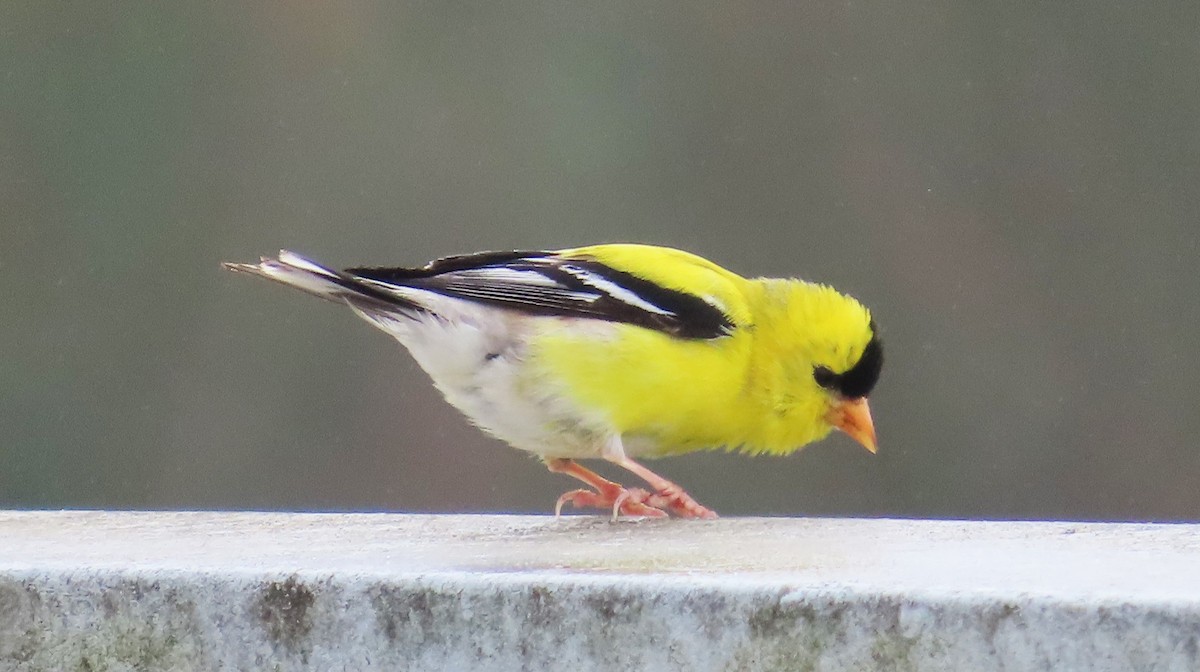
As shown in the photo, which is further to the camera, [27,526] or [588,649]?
[27,526]

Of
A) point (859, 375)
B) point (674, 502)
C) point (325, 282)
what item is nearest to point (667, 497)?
point (674, 502)

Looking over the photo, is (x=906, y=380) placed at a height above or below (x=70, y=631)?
above

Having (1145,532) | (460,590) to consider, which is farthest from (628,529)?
(460,590)

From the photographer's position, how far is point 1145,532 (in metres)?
2.80

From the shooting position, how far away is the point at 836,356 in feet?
13.4

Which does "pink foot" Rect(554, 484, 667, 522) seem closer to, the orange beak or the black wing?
the black wing

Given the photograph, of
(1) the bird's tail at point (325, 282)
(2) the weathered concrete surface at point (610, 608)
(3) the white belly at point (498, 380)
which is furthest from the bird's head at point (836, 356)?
(2) the weathered concrete surface at point (610, 608)

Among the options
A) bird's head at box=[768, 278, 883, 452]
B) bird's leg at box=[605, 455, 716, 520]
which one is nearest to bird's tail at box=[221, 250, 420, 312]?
bird's leg at box=[605, 455, 716, 520]

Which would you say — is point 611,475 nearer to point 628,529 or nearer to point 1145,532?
point 628,529

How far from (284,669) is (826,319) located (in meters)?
2.27

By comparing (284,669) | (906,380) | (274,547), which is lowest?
(284,669)

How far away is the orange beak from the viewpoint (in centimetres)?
415

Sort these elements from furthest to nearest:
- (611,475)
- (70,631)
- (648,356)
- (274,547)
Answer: (611,475), (648,356), (274,547), (70,631)

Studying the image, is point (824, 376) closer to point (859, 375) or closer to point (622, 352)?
point (859, 375)
